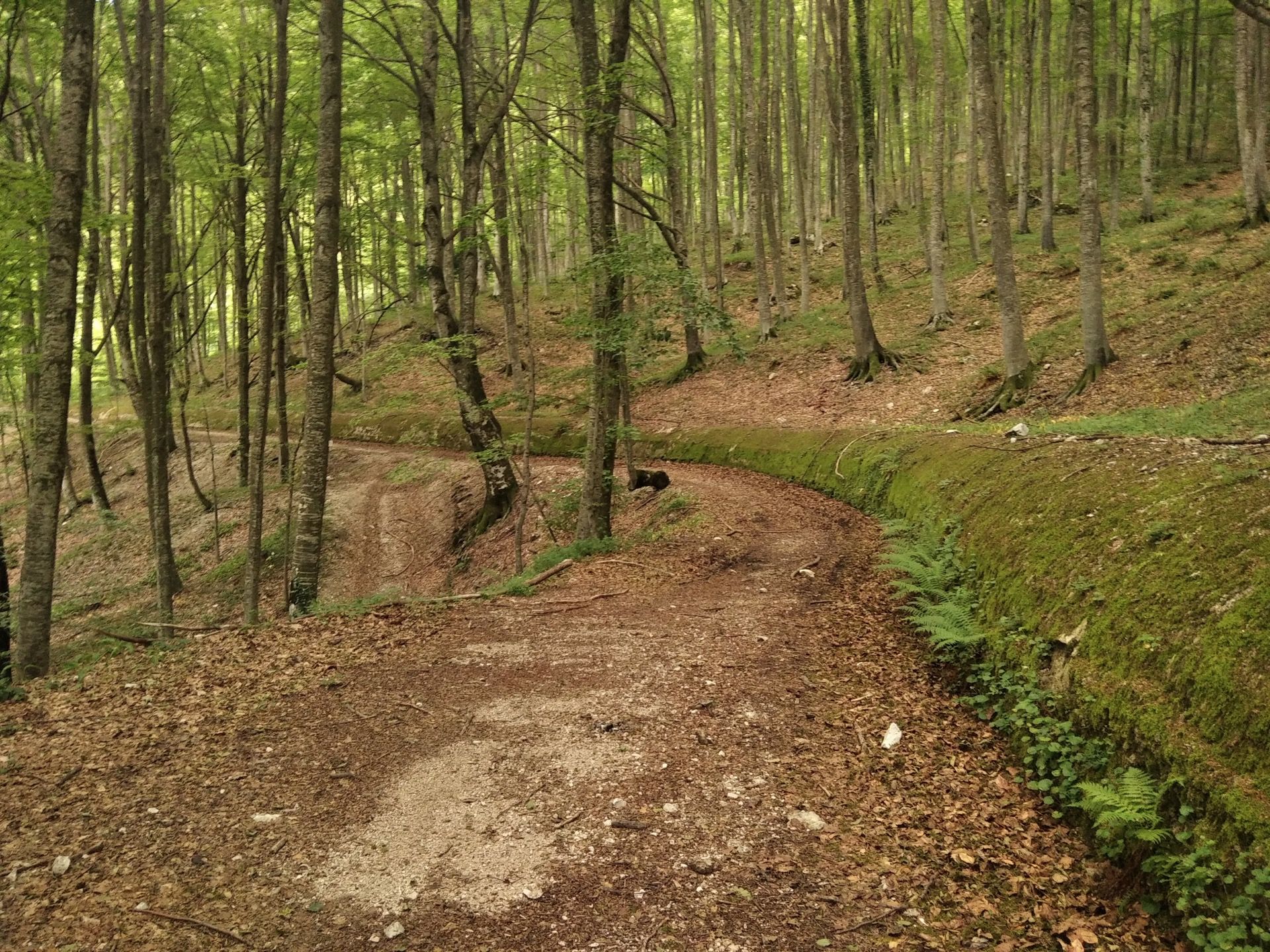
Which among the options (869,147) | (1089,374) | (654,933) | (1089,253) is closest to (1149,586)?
(654,933)

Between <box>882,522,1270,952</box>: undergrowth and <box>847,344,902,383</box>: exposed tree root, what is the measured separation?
1182cm

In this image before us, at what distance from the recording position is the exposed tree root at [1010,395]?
13461mm

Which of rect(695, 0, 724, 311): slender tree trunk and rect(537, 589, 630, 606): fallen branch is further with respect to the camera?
rect(695, 0, 724, 311): slender tree trunk

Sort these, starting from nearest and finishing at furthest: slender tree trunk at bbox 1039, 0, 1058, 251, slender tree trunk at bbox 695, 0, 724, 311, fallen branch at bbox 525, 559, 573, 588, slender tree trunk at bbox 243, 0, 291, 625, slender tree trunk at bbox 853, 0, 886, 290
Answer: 1. fallen branch at bbox 525, 559, 573, 588
2. slender tree trunk at bbox 243, 0, 291, 625
3. slender tree trunk at bbox 695, 0, 724, 311
4. slender tree trunk at bbox 1039, 0, 1058, 251
5. slender tree trunk at bbox 853, 0, 886, 290

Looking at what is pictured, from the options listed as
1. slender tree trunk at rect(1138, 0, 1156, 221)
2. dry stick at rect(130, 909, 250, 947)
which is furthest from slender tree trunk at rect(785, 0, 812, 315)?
dry stick at rect(130, 909, 250, 947)

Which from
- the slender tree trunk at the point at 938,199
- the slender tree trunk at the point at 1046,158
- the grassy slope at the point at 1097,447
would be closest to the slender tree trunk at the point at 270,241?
the grassy slope at the point at 1097,447

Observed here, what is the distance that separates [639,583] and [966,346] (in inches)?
496

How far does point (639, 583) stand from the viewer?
9188mm

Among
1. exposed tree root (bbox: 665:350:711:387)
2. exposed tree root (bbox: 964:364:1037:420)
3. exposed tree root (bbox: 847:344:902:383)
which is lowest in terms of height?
exposed tree root (bbox: 964:364:1037:420)

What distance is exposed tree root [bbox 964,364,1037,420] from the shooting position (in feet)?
44.2

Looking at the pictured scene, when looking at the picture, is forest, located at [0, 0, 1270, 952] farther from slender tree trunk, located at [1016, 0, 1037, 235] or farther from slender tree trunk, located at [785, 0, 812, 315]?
slender tree trunk, located at [1016, 0, 1037, 235]

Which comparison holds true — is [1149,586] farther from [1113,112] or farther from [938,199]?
[1113,112]

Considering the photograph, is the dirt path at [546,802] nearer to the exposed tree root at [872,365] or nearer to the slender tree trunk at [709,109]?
the exposed tree root at [872,365]

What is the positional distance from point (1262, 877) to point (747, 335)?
21675 millimetres
